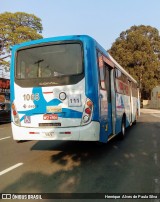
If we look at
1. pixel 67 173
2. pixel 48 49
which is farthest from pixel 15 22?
pixel 67 173

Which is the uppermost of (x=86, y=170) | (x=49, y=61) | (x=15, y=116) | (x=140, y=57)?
(x=140, y=57)

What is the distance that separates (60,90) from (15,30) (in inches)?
1285

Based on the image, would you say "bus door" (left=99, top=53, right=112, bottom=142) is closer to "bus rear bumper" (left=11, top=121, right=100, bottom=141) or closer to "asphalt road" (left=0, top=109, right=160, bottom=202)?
"bus rear bumper" (left=11, top=121, right=100, bottom=141)

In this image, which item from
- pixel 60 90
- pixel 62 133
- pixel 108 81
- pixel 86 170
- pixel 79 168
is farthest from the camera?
pixel 108 81

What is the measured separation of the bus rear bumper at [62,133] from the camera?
7672 millimetres

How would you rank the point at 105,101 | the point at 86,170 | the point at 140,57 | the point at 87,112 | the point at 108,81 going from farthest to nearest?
the point at 140,57 → the point at 108,81 → the point at 105,101 → the point at 87,112 → the point at 86,170

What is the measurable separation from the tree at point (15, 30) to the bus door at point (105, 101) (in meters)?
29.9

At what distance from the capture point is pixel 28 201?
518 cm

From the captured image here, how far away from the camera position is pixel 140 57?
58.5 meters

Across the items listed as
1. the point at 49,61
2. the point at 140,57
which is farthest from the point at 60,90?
the point at 140,57

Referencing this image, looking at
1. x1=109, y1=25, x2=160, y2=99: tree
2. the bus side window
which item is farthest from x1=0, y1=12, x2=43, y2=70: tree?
the bus side window

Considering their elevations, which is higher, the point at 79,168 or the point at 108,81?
the point at 108,81

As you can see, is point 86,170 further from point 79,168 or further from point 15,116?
point 15,116

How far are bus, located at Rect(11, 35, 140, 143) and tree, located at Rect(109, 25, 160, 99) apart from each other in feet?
166
